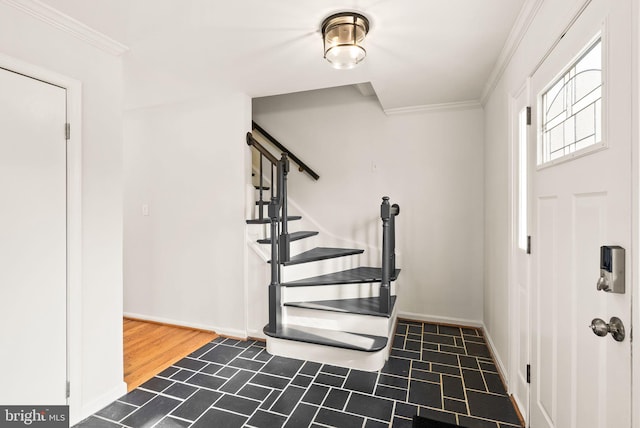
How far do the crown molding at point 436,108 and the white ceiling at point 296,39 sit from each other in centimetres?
29

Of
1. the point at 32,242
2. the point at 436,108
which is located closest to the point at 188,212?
the point at 32,242

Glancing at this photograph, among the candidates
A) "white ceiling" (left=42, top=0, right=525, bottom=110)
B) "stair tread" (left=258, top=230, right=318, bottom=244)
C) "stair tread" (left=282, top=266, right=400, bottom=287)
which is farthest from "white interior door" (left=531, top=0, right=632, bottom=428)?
"stair tread" (left=258, top=230, right=318, bottom=244)

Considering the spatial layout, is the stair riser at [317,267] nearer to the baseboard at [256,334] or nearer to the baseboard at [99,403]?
the baseboard at [256,334]

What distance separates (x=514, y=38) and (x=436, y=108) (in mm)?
1356

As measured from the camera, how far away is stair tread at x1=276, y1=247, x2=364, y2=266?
112 inches

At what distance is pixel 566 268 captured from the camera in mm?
1272

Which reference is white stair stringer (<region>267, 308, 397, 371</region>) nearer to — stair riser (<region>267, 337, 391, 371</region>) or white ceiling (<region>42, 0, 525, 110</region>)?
stair riser (<region>267, 337, 391, 371</region>)

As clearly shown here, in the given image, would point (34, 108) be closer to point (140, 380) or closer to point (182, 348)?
point (140, 380)

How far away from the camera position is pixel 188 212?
10.3 ft

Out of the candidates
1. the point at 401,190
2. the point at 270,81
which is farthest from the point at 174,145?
the point at 401,190

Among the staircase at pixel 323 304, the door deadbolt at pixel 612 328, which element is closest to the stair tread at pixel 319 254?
the staircase at pixel 323 304

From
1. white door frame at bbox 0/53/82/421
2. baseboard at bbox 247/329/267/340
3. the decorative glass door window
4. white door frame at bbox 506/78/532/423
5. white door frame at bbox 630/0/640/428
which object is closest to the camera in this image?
white door frame at bbox 630/0/640/428

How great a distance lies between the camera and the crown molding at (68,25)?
1554mm

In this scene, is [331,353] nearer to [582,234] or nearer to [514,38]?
[582,234]
